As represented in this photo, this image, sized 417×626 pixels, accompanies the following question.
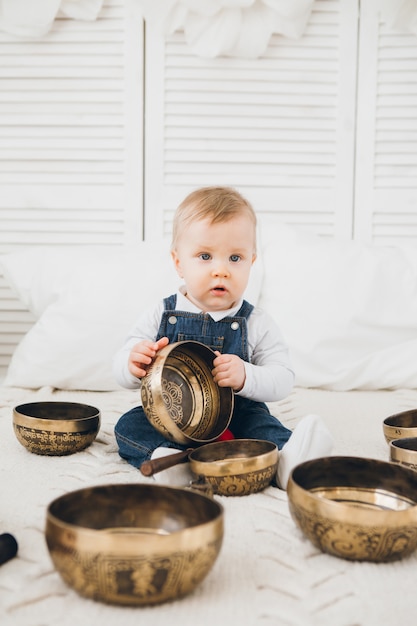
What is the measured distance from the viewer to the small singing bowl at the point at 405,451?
1036 mm

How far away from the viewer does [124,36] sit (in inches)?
94.2

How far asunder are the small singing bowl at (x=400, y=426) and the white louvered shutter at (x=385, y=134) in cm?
127

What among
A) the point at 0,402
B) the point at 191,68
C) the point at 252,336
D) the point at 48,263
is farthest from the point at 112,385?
Result: the point at 191,68

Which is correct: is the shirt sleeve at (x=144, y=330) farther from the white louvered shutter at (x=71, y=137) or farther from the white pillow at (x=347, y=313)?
the white louvered shutter at (x=71, y=137)

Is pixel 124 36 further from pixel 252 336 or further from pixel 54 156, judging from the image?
pixel 252 336

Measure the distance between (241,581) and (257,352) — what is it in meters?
0.72

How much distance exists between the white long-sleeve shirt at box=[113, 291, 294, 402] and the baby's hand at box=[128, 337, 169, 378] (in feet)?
0.30

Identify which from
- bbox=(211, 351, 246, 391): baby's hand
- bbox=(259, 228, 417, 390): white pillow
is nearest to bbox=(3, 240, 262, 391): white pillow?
bbox=(259, 228, 417, 390): white pillow

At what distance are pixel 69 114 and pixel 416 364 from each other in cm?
149

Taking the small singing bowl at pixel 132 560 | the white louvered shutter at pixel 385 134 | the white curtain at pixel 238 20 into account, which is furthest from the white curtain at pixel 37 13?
the small singing bowl at pixel 132 560

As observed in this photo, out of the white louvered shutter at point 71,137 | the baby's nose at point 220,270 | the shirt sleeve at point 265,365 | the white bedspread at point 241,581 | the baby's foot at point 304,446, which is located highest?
the white louvered shutter at point 71,137

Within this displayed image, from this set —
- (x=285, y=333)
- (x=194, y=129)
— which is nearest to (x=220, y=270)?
(x=285, y=333)

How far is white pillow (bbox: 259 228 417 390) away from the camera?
Result: 1.87 metres

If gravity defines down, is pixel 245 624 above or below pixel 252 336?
below
